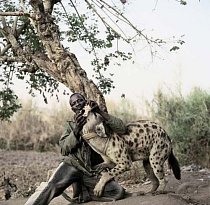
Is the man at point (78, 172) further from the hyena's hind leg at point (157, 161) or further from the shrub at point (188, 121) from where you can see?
the shrub at point (188, 121)

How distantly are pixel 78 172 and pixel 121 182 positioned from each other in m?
3.70

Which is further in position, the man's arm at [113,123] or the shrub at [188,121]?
the shrub at [188,121]

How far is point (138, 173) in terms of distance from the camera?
35.1ft

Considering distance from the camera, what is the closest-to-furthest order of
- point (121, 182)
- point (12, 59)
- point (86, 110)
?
point (86, 110)
point (12, 59)
point (121, 182)

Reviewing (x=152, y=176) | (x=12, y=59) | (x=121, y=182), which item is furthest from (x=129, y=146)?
(x=121, y=182)

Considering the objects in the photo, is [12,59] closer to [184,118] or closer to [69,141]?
[69,141]

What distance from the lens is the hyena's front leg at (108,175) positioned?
21.2ft

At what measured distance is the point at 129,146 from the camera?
6574mm

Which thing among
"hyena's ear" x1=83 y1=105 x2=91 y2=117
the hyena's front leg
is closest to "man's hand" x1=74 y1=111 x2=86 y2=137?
"hyena's ear" x1=83 y1=105 x2=91 y2=117

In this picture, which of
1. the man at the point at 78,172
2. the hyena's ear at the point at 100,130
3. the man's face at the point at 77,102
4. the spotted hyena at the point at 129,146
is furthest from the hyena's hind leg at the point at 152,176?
the man's face at the point at 77,102

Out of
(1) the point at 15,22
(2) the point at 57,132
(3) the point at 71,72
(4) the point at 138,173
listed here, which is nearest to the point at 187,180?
(4) the point at 138,173

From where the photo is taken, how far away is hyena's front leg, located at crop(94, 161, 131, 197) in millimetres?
6473

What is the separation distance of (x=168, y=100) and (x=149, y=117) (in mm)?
630

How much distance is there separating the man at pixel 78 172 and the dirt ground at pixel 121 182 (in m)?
0.16
